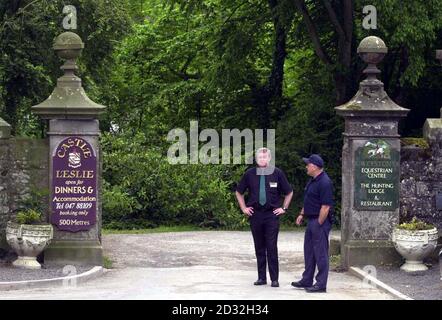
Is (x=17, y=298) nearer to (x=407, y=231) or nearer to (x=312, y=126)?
(x=407, y=231)

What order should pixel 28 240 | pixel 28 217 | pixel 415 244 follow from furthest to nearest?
pixel 28 217 → pixel 415 244 → pixel 28 240

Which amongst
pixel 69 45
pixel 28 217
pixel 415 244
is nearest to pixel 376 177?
pixel 415 244

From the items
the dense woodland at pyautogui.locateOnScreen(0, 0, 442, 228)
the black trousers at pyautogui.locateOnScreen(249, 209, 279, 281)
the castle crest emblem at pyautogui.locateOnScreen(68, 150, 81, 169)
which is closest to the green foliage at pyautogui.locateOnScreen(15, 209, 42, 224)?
the castle crest emblem at pyautogui.locateOnScreen(68, 150, 81, 169)

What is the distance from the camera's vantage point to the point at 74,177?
50.7 feet

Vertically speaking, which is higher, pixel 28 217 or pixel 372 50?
pixel 372 50

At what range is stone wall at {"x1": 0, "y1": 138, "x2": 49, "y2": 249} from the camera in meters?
15.4

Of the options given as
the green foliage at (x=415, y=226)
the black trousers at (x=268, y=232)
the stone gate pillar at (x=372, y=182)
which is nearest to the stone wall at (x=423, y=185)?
the stone gate pillar at (x=372, y=182)

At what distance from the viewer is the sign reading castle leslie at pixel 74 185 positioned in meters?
15.4

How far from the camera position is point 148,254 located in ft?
57.6

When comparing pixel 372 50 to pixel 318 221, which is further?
pixel 372 50

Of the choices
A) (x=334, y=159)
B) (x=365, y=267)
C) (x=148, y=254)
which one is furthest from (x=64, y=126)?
(x=334, y=159)

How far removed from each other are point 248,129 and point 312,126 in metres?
2.67

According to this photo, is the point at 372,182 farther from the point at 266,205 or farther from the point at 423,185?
the point at 266,205

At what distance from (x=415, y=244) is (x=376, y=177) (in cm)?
128
